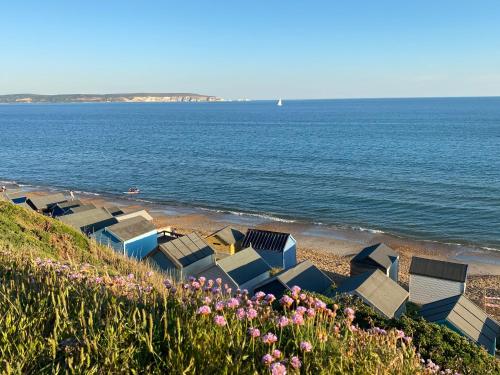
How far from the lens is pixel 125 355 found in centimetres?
383

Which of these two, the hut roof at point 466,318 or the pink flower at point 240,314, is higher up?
the pink flower at point 240,314

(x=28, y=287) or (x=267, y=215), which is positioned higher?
(x=28, y=287)

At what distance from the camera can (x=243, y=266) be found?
2269 cm

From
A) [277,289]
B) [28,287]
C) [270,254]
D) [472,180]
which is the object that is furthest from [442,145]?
[28,287]

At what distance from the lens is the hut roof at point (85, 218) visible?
95.9 feet

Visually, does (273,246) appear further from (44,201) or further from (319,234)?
(44,201)

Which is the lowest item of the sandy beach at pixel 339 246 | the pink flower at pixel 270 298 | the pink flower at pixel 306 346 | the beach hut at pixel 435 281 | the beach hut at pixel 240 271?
the sandy beach at pixel 339 246

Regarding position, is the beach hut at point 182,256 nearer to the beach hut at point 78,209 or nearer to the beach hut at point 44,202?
the beach hut at point 78,209

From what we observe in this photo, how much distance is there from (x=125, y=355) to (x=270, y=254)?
24290mm

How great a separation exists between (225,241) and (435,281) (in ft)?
42.5

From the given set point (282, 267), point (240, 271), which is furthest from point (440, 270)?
point (240, 271)

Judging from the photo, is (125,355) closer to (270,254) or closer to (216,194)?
(270,254)

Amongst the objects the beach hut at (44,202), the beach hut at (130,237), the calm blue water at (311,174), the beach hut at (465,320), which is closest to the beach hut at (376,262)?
the beach hut at (465,320)

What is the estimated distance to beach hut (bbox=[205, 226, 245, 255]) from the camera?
94.2ft
